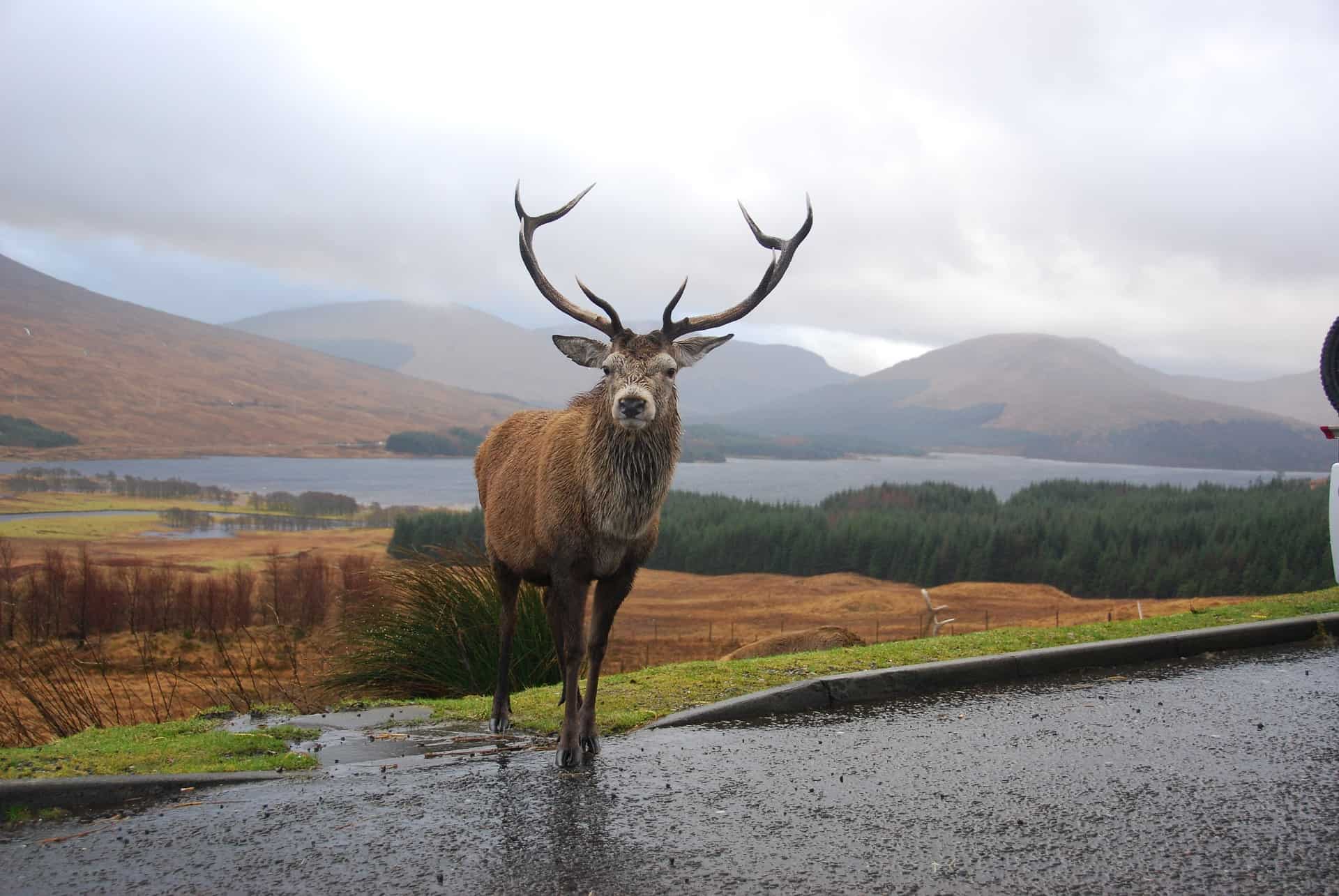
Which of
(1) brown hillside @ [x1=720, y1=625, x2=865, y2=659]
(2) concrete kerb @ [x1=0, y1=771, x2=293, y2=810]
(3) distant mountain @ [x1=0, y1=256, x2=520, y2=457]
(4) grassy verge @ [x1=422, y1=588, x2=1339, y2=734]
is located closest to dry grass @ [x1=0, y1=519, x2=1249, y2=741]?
(1) brown hillside @ [x1=720, y1=625, x2=865, y2=659]

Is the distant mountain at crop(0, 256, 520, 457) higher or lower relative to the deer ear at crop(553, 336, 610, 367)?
higher

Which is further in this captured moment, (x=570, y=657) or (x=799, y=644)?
(x=799, y=644)

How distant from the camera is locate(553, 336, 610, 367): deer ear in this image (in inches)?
241

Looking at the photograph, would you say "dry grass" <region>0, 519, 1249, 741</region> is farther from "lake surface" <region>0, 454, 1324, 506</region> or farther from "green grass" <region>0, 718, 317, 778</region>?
"lake surface" <region>0, 454, 1324, 506</region>

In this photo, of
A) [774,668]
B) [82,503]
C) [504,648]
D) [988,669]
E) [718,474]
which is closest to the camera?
[504,648]

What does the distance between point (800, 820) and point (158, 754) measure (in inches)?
147

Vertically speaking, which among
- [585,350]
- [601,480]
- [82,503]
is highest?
[585,350]

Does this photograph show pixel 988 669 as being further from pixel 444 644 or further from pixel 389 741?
pixel 444 644

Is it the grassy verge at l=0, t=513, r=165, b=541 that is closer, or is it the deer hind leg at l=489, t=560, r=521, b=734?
the deer hind leg at l=489, t=560, r=521, b=734

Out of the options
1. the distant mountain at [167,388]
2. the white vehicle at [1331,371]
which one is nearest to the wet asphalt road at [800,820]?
the white vehicle at [1331,371]

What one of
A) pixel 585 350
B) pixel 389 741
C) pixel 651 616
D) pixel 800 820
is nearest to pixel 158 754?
pixel 389 741

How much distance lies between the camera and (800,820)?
453 centimetres

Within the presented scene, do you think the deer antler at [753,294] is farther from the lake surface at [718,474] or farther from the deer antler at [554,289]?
the lake surface at [718,474]

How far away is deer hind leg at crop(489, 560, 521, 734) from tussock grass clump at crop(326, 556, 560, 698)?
84.3 inches
